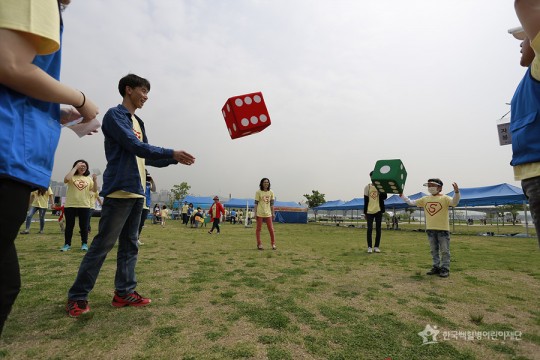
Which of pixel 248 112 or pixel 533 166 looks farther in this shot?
pixel 248 112

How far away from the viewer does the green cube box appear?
6.43 metres

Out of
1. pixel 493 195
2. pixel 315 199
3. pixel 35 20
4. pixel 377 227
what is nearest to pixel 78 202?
pixel 35 20

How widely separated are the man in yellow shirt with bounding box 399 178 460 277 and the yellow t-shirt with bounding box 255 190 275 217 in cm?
386

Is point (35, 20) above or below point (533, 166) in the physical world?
above

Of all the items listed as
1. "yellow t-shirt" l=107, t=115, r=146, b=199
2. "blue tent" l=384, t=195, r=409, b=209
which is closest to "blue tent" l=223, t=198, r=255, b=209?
"blue tent" l=384, t=195, r=409, b=209

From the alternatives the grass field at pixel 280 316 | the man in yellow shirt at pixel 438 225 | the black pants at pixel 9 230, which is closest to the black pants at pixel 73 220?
the grass field at pixel 280 316

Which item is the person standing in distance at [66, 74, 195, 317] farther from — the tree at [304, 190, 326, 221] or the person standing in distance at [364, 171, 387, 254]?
the tree at [304, 190, 326, 221]

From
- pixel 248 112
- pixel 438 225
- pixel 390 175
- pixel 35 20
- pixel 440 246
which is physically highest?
pixel 248 112

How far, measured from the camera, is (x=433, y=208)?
5.08 meters

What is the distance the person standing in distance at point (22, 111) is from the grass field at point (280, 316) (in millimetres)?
1123

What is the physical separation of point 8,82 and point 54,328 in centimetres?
203

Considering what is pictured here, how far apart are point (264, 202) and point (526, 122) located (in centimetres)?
660

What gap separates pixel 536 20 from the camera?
1303mm

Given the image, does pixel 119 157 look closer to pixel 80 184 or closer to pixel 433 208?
pixel 80 184
